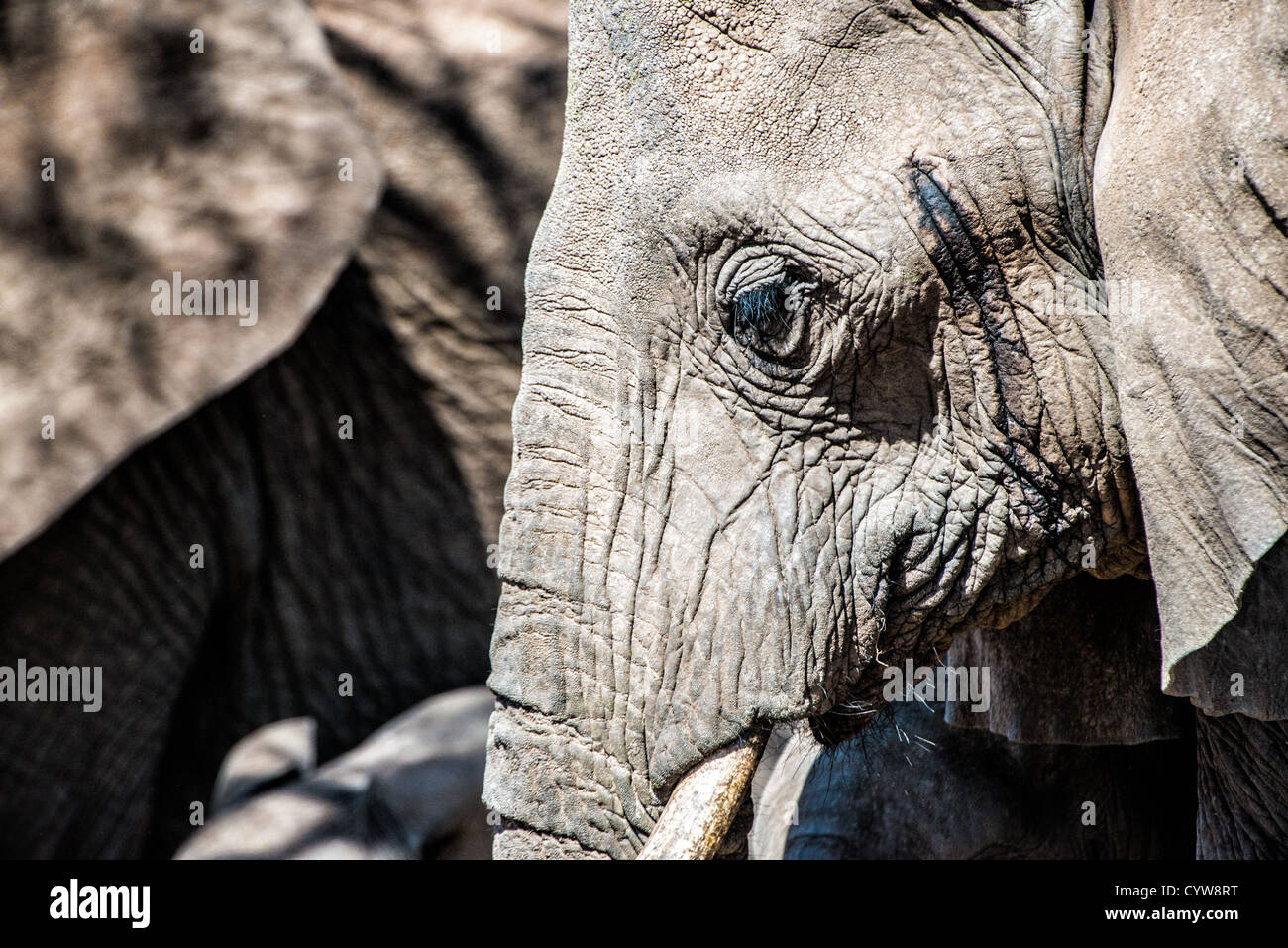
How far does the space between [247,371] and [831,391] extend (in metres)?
1.52

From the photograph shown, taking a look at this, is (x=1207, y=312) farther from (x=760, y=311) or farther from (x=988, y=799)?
(x=988, y=799)

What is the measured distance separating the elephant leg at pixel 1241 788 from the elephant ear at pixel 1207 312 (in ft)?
0.81

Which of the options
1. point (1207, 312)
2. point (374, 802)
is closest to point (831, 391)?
point (1207, 312)

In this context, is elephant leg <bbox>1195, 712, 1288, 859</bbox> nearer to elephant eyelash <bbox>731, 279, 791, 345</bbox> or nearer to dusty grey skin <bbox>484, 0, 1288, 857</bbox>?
dusty grey skin <bbox>484, 0, 1288, 857</bbox>

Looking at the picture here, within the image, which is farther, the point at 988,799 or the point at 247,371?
the point at 247,371

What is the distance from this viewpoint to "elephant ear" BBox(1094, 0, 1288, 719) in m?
1.29

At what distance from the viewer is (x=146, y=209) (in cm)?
278

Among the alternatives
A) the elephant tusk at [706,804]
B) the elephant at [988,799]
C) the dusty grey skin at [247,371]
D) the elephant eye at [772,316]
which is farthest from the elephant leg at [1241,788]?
the dusty grey skin at [247,371]

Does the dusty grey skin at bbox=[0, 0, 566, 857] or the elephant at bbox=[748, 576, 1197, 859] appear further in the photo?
the dusty grey skin at bbox=[0, 0, 566, 857]

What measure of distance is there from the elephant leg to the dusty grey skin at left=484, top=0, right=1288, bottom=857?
0.23 meters

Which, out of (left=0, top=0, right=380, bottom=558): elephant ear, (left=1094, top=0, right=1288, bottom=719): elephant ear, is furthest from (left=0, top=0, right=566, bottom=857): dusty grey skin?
(left=1094, top=0, right=1288, bottom=719): elephant ear

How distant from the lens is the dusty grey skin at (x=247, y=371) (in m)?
2.73

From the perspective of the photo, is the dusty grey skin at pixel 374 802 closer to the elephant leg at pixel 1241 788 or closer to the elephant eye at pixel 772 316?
the elephant leg at pixel 1241 788

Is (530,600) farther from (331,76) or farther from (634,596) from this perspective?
(331,76)
